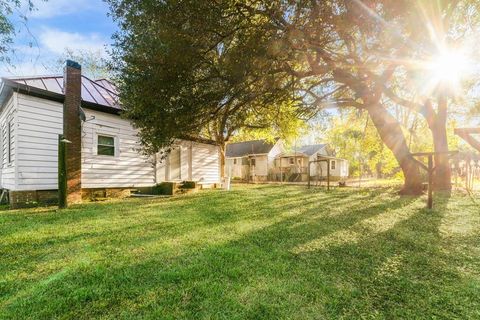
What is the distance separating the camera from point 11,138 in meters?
9.55

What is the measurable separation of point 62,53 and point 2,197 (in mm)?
18720

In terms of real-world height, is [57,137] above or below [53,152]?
above

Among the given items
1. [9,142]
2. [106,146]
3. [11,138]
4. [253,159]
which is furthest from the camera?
[253,159]

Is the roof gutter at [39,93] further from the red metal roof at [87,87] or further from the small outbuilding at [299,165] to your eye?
the small outbuilding at [299,165]

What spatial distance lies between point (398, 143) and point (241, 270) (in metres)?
10.5

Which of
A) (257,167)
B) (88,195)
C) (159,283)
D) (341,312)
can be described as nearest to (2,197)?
(88,195)

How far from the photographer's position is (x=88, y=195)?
32.1 feet

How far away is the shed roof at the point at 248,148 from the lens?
31.8m

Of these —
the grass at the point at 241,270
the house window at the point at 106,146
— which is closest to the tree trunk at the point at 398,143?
the grass at the point at 241,270

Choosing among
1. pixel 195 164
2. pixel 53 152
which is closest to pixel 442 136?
pixel 195 164

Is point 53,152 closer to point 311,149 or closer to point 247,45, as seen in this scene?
point 247,45

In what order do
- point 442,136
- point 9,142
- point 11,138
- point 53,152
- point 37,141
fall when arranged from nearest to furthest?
1. point 37,141
2. point 53,152
3. point 11,138
4. point 9,142
5. point 442,136

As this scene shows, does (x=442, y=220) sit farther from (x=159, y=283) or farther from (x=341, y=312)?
(x=159, y=283)

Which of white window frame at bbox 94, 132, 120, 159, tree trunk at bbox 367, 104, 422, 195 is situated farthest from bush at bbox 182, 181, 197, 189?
tree trunk at bbox 367, 104, 422, 195
